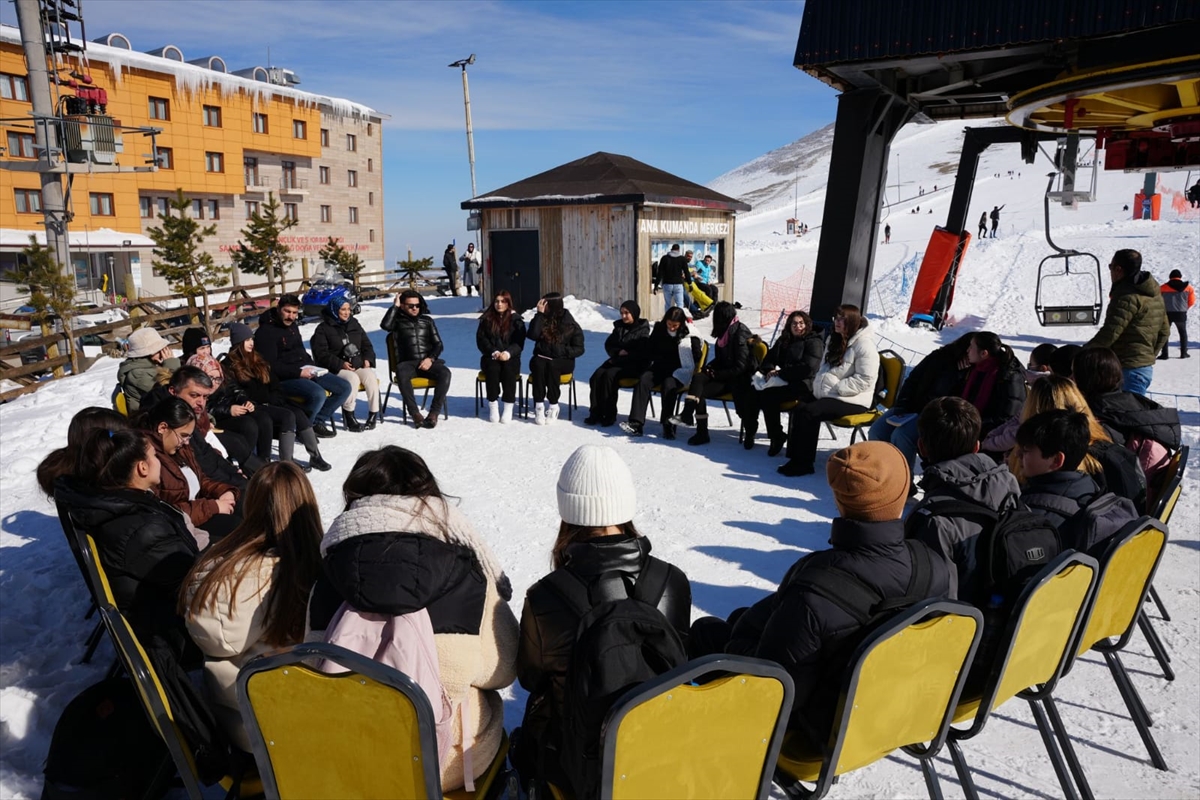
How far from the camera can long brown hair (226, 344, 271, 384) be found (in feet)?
22.7

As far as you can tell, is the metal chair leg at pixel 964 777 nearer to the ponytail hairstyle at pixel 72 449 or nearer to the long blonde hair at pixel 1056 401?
the long blonde hair at pixel 1056 401

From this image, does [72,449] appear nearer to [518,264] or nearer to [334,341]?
[334,341]

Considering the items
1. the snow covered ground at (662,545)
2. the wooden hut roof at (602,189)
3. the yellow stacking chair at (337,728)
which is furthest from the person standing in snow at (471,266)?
the yellow stacking chair at (337,728)

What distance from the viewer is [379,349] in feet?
44.8

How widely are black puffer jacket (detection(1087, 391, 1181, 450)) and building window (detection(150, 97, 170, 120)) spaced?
44.2 m

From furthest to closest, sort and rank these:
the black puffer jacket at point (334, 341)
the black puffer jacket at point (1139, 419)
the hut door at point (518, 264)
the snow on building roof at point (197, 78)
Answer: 1. the snow on building roof at point (197, 78)
2. the hut door at point (518, 264)
3. the black puffer jacket at point (334, 341)
4. the black puffer jacket at point (1139, 419)

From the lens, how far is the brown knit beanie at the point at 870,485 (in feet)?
8.06

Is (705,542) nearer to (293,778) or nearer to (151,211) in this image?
(293,778)

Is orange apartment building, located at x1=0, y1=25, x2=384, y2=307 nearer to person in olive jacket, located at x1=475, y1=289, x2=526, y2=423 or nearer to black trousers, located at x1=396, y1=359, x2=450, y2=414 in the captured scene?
black trousers, located at x1=396, y1=359, x2=450, y2=414

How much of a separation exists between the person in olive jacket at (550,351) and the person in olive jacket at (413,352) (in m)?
0.95

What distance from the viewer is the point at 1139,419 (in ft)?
14.8

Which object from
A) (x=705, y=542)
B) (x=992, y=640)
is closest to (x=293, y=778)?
(x=992, y=640)

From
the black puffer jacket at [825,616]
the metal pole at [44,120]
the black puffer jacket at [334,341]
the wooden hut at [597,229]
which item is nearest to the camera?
the black puffer jacket at [825,616]

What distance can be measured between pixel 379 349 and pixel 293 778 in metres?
12.0
